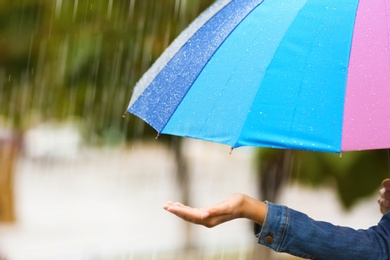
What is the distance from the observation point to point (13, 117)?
699 cm

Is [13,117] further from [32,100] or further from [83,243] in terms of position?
[83,243]

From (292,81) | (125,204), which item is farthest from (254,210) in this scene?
(125,204)

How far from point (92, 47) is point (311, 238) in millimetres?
3565

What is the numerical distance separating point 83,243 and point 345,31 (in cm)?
839

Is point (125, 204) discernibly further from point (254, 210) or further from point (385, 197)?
point (254, 210)

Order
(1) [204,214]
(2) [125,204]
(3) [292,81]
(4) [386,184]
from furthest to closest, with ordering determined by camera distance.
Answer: (2) [125,204], (4) [386,184], (3) [292,81], (1) [204,214]

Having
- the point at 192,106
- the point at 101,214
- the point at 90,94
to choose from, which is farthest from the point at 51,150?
the point at 192,106

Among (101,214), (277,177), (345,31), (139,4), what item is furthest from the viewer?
(101,214)

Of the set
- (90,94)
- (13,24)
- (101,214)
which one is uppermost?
(13,24)

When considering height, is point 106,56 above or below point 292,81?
above

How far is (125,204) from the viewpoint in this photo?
14.5 meters

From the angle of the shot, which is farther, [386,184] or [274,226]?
[386,184]

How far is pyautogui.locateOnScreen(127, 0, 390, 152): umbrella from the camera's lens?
214 cm

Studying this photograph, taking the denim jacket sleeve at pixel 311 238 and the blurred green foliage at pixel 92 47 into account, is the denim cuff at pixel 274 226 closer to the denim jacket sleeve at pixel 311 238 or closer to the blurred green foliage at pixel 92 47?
the denim jacket sleeve at pixel 311 238
